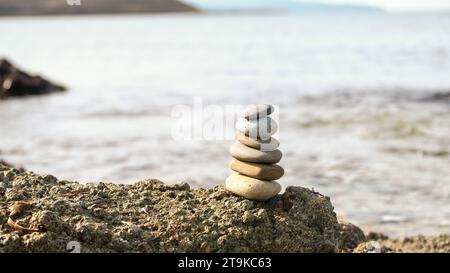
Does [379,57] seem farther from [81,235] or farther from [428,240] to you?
[81,235]

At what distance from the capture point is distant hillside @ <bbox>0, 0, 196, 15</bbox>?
120188 millimetres

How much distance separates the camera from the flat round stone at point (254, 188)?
466 cm

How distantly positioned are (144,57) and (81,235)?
41.7m

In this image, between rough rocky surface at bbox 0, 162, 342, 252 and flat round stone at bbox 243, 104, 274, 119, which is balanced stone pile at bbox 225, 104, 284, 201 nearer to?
flat round stone at bbox 243, 104, 274, 119

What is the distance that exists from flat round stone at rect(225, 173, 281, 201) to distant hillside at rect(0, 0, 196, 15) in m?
97.5

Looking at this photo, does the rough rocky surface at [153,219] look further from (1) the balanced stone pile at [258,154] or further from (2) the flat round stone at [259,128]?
(2) the flat round stone at [259,128]

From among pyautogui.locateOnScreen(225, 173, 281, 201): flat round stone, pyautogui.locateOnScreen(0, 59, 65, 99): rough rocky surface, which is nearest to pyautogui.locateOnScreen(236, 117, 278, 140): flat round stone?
pyautogui.locateOnScreen(225, 173, 281, 201): flat round stone

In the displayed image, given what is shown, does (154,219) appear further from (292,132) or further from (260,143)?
(292,132)

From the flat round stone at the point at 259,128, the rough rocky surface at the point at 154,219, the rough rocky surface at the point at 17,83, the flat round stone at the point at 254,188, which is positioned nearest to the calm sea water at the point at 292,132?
the rough rocky surface at the point at 17,83

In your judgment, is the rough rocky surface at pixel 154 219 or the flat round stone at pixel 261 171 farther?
the flat round stone at pixel 261 171

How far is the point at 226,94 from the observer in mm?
24156

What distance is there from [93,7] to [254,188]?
149 metres

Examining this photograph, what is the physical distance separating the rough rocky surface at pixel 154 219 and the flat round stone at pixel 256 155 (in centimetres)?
30

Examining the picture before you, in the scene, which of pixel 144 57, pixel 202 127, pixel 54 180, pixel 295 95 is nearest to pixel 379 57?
pixel 144 57
